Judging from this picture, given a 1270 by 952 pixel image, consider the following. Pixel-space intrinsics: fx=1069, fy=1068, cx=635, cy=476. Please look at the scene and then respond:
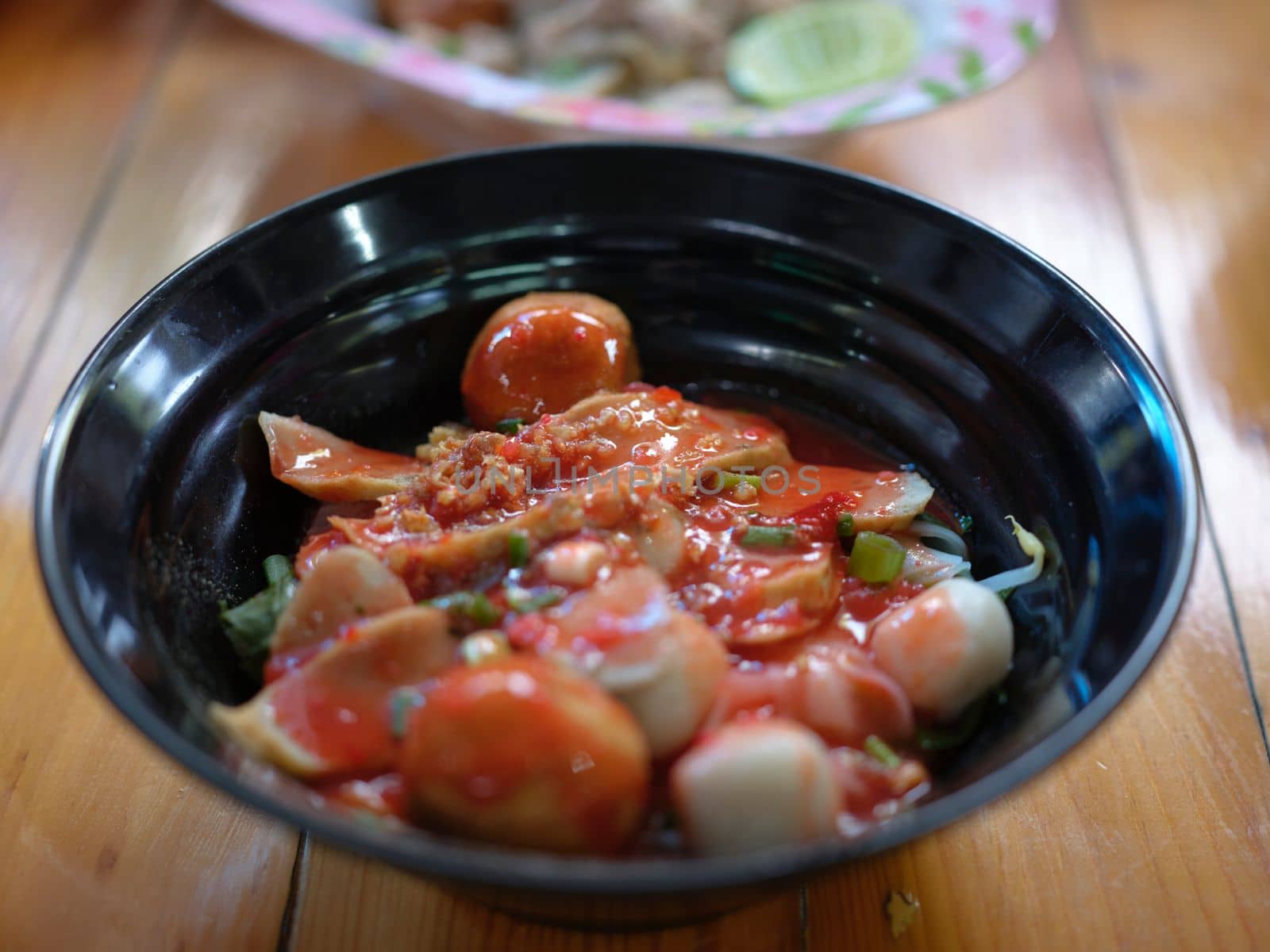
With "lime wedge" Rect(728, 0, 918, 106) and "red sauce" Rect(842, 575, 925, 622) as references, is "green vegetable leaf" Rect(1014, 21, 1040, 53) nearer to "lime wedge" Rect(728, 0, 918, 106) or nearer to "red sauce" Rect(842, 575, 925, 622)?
"lime wedge" Rect(728, 0, 918, 106)

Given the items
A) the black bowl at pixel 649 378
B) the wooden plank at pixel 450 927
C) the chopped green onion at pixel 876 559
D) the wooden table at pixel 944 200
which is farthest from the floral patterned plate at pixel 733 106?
the wooden plank at pixel 450 927

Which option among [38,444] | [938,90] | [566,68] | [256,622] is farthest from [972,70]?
[38,444]

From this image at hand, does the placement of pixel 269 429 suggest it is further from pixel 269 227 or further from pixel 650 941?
pixel 650 941

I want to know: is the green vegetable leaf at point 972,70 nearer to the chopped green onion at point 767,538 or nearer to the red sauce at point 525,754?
the chopped green onion at point 767,538

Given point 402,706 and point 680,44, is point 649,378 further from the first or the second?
point 680,44

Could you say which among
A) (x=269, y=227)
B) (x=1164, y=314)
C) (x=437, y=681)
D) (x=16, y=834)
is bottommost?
(x=16, y=834)

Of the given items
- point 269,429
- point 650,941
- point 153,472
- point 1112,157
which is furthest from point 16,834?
point 1112,157

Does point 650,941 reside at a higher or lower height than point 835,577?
lower

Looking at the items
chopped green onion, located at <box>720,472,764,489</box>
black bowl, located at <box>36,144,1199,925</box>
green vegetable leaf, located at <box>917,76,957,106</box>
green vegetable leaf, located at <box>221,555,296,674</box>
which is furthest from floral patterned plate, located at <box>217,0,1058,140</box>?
green vegetable leaf, located at <box>221,555,296,674</box>
